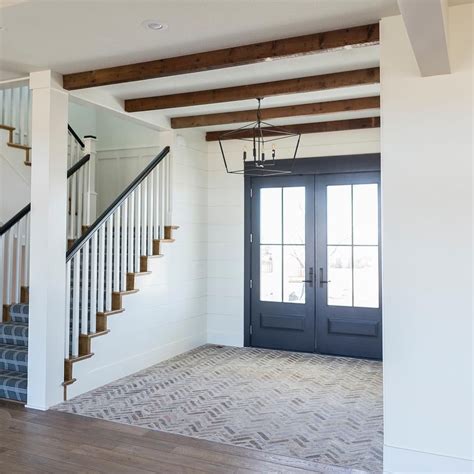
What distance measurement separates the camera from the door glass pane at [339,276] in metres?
5.89

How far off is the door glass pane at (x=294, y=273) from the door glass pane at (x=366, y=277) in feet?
2.29

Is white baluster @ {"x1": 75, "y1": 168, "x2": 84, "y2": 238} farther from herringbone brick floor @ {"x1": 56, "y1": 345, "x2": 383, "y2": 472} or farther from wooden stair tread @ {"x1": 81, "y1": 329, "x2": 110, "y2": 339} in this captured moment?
herringbone brick floor @ {"x1": 56, "y1": 345, "x2": 383, "y2": 472}

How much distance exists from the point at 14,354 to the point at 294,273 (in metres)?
3.47

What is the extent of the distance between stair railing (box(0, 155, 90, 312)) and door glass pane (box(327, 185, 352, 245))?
3635 millimetres

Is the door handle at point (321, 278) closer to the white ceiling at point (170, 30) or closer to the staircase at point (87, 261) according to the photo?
the staircase at point (87, 261)

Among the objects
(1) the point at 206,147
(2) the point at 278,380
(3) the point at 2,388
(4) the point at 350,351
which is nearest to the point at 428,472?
(2) the point at 278,380

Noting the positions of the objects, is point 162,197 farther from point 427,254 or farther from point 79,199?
point 427,254

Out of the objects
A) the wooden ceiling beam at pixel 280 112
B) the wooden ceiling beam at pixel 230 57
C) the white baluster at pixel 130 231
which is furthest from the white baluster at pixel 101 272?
the wooden ceiling beam at pixel 280 112

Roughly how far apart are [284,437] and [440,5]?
2.94 m

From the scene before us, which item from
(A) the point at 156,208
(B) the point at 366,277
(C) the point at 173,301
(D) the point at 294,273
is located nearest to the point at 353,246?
(B) the point at 366,277

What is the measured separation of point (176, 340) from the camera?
234 inches

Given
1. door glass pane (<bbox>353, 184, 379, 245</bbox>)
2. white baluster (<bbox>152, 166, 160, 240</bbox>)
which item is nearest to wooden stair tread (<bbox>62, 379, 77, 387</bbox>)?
white baluster (<bbox>152, 166, 160, 240</bbox>)

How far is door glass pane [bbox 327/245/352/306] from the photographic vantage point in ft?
19.3

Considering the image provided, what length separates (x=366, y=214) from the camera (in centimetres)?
585
